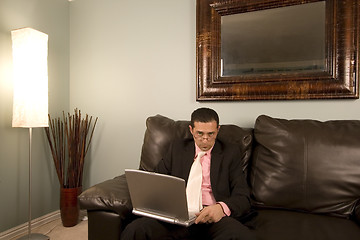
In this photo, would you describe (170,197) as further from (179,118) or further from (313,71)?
(313,71)

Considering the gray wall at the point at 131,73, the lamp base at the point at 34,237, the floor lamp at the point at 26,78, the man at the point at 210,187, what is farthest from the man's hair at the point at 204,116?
the lamp base at the point at 34,237

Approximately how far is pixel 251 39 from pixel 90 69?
1555 mm

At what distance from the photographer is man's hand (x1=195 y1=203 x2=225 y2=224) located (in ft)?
3.88

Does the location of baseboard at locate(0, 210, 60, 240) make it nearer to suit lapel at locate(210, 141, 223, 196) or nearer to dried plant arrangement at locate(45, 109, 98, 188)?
dried plant arrangement at locate(45, 109, 98, 188)

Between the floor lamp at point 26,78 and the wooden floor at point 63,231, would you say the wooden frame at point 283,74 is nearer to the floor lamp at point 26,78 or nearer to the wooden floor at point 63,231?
the floor lamp at point 26,78

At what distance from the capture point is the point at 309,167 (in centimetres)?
151

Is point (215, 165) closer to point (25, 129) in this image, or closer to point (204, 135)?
point (204, 135)

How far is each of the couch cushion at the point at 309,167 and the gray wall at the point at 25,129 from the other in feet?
6.14

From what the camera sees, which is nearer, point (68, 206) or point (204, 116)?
point (204, 116)

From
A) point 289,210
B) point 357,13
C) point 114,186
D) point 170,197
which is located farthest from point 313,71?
point 114,186

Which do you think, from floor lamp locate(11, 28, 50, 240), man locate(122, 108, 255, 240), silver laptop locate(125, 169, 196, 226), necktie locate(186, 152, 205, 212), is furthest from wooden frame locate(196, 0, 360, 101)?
floor lamp locate(11, 28, 50, 240)

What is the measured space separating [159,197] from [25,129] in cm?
164

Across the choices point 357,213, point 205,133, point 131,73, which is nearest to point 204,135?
point 205,133

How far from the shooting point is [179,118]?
2285 millimetres
